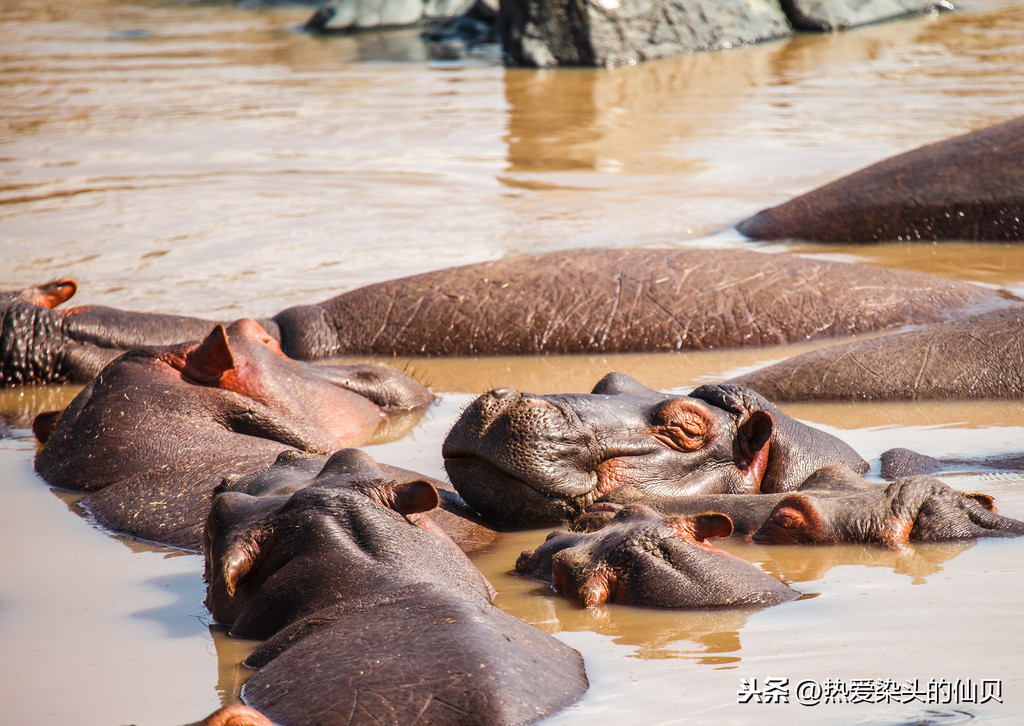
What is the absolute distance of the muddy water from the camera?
310cm

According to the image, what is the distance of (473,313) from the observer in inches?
297

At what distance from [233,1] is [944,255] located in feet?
82.0

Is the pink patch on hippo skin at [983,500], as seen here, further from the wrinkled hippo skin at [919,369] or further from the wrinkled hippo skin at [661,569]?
the wrinkled hippo skin at [919,369]

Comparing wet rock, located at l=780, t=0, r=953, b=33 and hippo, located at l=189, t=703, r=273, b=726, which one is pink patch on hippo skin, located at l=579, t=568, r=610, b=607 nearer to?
hippo, located at l=189, t=703, r=273, b=726

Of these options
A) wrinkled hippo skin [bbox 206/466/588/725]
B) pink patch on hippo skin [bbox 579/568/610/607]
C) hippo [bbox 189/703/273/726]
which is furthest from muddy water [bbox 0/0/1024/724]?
hippo [bbox 189/703/273/726]

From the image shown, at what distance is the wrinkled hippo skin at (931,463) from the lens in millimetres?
4645

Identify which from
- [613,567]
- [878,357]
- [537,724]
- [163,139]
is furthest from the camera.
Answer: [163,139]

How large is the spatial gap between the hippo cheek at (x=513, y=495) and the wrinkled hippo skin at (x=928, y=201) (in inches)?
219

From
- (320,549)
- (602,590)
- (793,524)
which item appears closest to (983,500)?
(793,524)

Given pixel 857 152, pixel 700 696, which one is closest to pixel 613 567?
pixel 700 696

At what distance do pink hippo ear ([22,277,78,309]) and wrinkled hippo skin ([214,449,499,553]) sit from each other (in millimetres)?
2886

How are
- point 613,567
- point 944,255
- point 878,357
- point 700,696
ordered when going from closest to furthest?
point 700,696, point 613,567, point 878,357, point 944,255

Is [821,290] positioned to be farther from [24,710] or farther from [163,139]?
[163,139]

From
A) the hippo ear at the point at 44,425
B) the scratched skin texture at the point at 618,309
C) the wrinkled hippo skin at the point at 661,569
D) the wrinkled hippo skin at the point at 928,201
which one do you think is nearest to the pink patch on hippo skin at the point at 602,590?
the wrinkled hippo skin at the point at 661,569
